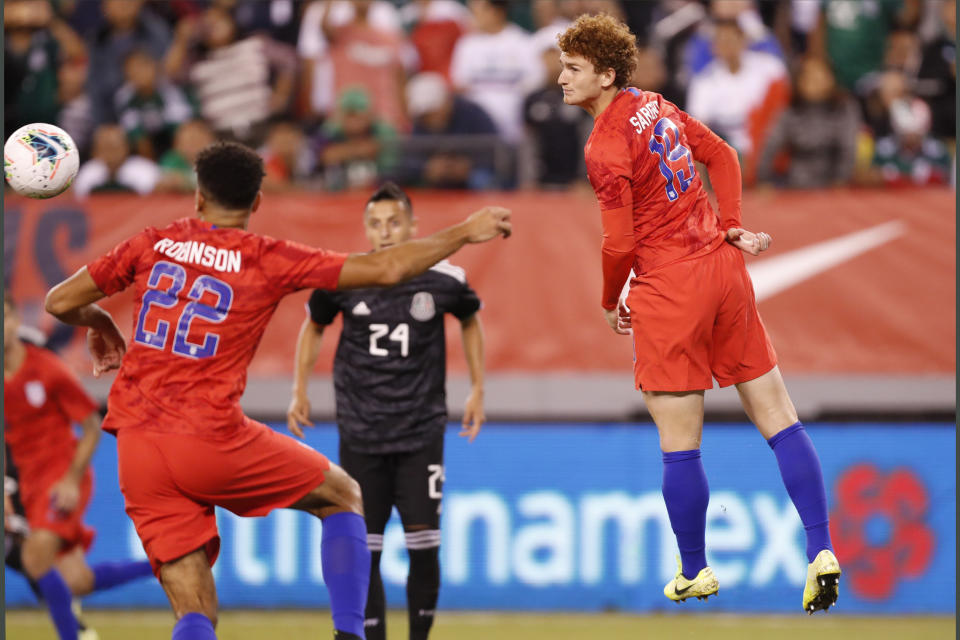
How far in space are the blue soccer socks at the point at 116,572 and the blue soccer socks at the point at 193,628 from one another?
347cm

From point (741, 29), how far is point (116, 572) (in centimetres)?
714

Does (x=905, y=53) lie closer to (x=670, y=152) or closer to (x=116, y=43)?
(x=670, y=152)

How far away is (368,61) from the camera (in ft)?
38.6

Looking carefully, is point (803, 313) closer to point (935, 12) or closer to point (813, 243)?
point (813, 243)

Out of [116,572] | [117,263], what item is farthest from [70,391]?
[117,263]

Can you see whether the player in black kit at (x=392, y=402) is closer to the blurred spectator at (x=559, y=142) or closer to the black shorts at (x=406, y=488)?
the black shorts at (x=406, y=488)

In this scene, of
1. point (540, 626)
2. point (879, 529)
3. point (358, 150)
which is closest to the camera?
point (540, 626)

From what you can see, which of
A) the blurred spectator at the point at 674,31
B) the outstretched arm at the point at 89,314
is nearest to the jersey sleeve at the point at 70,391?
the outstretched arm at the point at 89,314

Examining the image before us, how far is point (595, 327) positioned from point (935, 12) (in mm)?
4987

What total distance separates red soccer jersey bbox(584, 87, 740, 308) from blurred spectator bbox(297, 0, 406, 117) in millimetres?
6665

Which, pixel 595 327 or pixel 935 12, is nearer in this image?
pixel 595 327

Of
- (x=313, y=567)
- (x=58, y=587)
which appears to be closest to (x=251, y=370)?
(x=313, y=567)

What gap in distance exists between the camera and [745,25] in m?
11.6

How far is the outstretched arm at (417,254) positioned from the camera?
16.8 ft
